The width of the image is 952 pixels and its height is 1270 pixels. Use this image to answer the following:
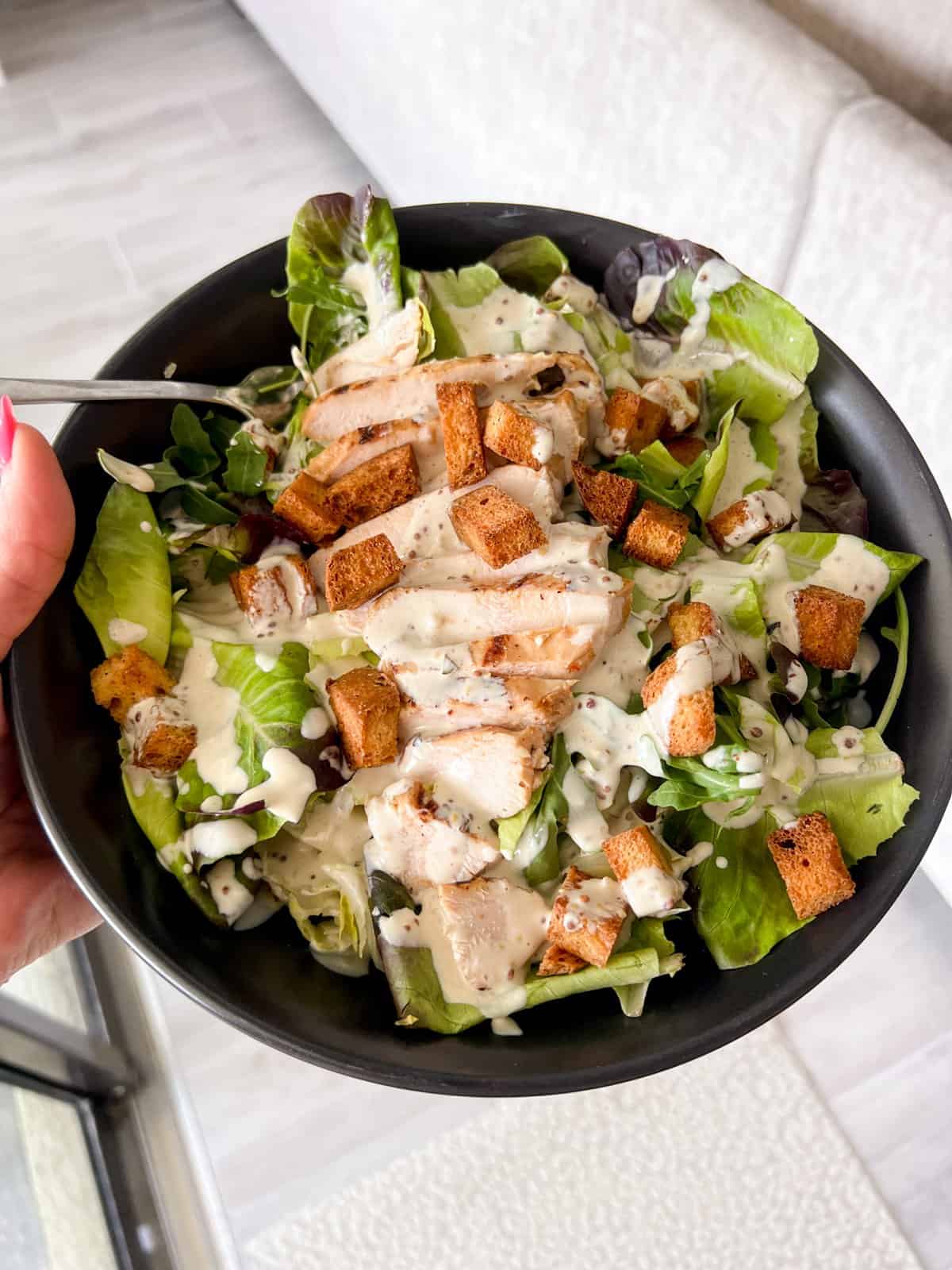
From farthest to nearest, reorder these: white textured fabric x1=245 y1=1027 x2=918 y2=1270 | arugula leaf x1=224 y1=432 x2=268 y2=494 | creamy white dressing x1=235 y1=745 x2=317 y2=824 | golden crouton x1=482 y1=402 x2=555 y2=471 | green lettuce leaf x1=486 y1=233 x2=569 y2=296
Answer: white textured fabric x1=245 y1=1027 x2=918 y2=1270 → green lettuce leaf x1=486 y1=233 x2=569 y2=296 → arugula leaf x1=224 y1=432 x2=268 y2=494 → golden crouton x1=482 y1=402 x2=555 y2=471 → creamy white dressing x1=235 y1=745 x2=317 y2=824

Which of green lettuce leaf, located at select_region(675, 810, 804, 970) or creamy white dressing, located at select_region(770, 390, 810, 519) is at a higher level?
creamy white dressing, located at select_region(770, 390, 810, 519)

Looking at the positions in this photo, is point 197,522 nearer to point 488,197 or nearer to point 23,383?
point 23,383

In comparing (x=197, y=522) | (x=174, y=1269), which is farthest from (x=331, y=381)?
(x=174, y=1269)

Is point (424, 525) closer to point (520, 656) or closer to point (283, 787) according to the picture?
point (520, 656)

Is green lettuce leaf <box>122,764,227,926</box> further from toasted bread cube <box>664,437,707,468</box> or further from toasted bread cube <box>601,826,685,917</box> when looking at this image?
toasted bread cube <box>664,437,707,468</box>

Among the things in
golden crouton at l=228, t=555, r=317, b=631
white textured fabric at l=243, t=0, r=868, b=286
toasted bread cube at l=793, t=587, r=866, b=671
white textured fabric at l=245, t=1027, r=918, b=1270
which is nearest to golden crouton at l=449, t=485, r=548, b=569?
golden crouton at l=228, t=555, r=317, b=631

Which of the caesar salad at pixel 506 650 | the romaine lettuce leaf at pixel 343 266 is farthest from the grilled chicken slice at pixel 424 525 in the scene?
the romaine lettuce leaf at pixel 343 266
